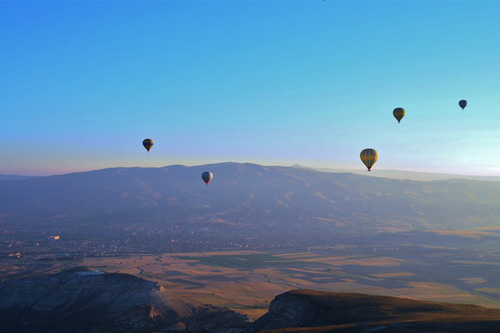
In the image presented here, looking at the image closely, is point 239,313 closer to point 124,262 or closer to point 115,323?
point 115,323

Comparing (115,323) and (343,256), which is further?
(343,256)

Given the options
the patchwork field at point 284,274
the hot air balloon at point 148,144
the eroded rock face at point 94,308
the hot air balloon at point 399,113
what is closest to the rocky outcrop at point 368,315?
the eroded rock face at point 94,308

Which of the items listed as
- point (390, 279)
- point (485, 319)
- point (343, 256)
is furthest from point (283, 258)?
point (485, 319)

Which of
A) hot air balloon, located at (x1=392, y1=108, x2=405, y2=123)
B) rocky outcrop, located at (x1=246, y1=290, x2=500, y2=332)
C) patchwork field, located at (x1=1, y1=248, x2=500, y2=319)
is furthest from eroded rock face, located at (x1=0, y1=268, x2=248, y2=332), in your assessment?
hot air balloon, located at (x1=392, y1=108, x2=405, y2=123)

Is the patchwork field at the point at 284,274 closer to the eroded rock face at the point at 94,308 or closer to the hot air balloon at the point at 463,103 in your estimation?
the eroded rock face at the point at 94,308

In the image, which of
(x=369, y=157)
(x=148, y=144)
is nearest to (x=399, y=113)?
(x=369, y=157)

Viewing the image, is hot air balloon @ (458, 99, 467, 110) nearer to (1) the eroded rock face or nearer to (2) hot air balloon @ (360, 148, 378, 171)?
(2) hot air balloon @ (360, 148, 378, 171)

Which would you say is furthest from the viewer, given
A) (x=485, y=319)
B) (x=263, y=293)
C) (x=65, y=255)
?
(x=65, y=255)

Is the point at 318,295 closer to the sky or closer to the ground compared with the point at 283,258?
closer to the sky
